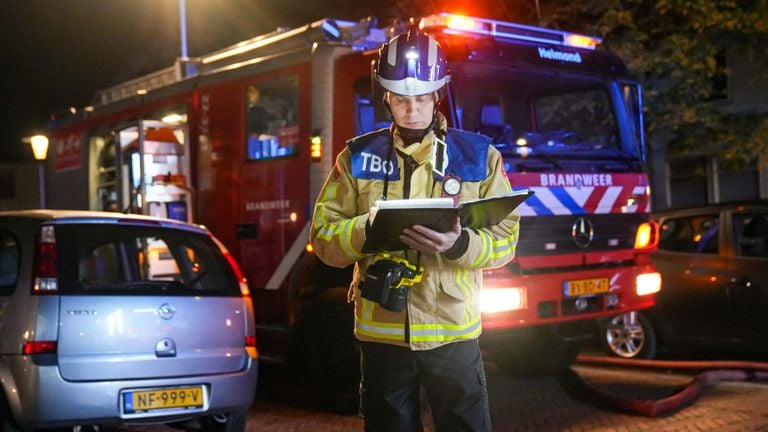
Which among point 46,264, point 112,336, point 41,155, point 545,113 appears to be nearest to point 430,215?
point 112,336

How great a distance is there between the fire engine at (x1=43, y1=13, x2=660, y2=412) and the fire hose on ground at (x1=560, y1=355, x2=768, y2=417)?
1.50 feet

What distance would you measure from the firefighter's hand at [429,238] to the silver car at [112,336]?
2.95 meters

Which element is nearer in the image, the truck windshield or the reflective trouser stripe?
the reflective trouser stripe

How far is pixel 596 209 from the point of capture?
7.59 meters

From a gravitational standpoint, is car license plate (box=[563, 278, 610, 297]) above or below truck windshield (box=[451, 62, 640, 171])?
below

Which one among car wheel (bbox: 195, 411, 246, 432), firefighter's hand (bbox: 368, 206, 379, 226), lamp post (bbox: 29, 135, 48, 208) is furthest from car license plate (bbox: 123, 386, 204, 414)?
lamp post (bbox: 29, 135, 48, 208)

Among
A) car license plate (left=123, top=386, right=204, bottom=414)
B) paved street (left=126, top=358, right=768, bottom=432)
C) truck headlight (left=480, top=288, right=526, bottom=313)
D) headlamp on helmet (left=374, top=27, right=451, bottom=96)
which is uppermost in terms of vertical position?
headlamp on helmet (left=374, top=27, right=451, bottom=96)

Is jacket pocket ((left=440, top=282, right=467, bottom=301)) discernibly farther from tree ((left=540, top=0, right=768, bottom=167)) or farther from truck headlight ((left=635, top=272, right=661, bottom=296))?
tree ((left=540, top=0, right=768, bottom=167))

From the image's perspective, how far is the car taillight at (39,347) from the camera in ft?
17.3

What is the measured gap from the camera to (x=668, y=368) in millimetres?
8703

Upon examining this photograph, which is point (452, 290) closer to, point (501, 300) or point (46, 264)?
point (46, 264)

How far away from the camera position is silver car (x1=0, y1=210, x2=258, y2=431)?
17.4 feet

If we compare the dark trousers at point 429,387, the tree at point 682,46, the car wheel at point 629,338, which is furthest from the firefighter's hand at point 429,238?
the tree at point 682,46

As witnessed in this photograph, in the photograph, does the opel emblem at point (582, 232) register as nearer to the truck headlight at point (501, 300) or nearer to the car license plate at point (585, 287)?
the car license plate at point (585, 287)
